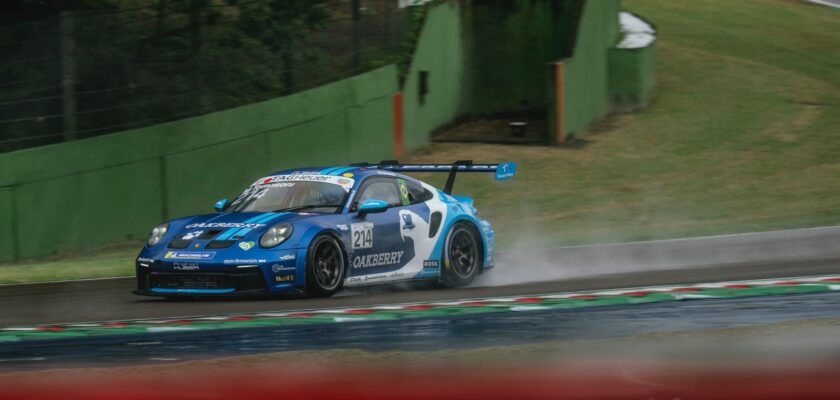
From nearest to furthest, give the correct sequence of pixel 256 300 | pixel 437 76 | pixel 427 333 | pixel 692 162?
pixel 427 333 < pixel 256 300 < pixel 692 162 < pixel 437 76

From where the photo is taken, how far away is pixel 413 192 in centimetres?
1333

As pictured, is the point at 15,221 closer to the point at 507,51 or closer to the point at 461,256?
the point at 461,256

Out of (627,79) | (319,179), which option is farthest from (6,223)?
(627,79)

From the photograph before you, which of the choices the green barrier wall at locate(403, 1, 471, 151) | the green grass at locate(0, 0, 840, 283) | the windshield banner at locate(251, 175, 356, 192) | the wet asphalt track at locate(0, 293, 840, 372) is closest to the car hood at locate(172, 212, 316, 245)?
the windshield banner at locate(251, 175, 356, 192)

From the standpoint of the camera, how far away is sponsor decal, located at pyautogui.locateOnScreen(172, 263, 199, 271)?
1136 centimetres

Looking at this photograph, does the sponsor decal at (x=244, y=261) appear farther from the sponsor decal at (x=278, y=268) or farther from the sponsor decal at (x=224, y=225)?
the sponsor decal at (x=224, y=225)

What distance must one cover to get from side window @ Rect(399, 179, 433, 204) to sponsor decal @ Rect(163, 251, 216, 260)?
2.41m

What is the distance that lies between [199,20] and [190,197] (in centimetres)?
281

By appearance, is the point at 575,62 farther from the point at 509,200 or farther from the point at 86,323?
the point at 86,323

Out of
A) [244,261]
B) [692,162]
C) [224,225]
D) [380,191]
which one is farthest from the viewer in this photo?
[692,162]

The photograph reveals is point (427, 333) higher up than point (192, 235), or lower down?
lower down

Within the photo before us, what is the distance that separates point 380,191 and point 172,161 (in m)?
8.75

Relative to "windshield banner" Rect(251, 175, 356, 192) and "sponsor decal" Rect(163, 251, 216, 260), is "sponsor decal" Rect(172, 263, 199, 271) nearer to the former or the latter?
"sponsor decal" Rect(163, 251, 216, 260)

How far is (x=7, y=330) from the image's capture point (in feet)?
32.3
